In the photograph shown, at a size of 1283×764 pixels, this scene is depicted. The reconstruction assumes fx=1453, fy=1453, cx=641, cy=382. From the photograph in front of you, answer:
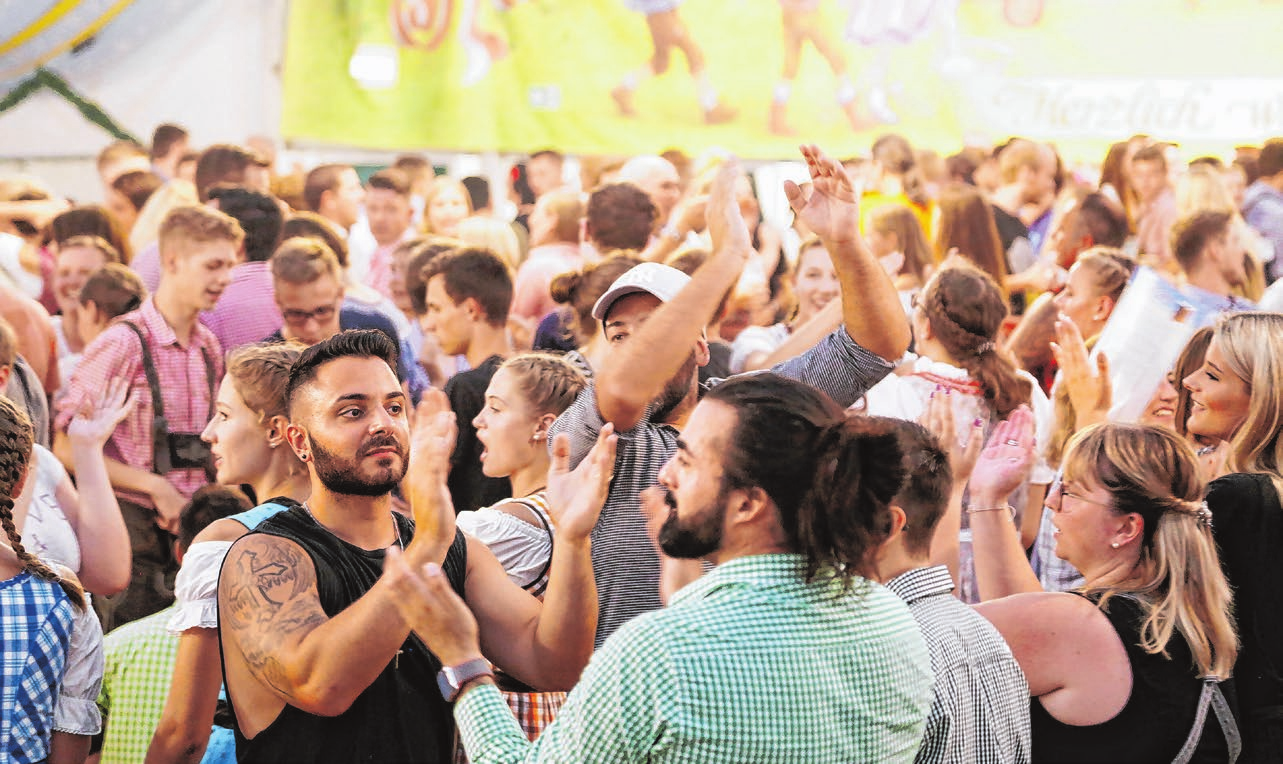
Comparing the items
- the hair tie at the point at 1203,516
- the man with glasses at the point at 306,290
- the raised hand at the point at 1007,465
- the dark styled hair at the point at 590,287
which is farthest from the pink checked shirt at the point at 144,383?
the hair tie at the point at 1203,516

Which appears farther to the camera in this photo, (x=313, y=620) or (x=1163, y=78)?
(x=1163, y=78)

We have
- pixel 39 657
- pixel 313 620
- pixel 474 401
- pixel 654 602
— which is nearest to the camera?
pixel 313 620

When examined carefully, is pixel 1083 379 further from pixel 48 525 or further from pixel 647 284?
pixel 48 525

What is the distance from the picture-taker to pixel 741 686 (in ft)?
6.73

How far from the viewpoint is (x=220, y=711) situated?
346cm

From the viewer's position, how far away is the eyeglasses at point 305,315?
5.25 m

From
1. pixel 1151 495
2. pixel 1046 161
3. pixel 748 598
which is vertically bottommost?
pixel 1046 161

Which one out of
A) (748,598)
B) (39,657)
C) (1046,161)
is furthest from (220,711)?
(1046,161)

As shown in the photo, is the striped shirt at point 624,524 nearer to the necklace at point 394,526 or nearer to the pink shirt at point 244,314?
the necklace at point 394,526

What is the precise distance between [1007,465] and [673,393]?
0.81m

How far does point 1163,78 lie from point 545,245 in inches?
244

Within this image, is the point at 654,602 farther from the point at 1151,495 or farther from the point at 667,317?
the point at 1151,495

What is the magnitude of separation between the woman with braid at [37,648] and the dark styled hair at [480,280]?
220 cm

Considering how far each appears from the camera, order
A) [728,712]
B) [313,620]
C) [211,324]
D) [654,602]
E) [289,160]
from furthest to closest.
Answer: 1. [289,160]
2. [211,324]
3. [654,602]
4. [313,620]
5. [728,712]
